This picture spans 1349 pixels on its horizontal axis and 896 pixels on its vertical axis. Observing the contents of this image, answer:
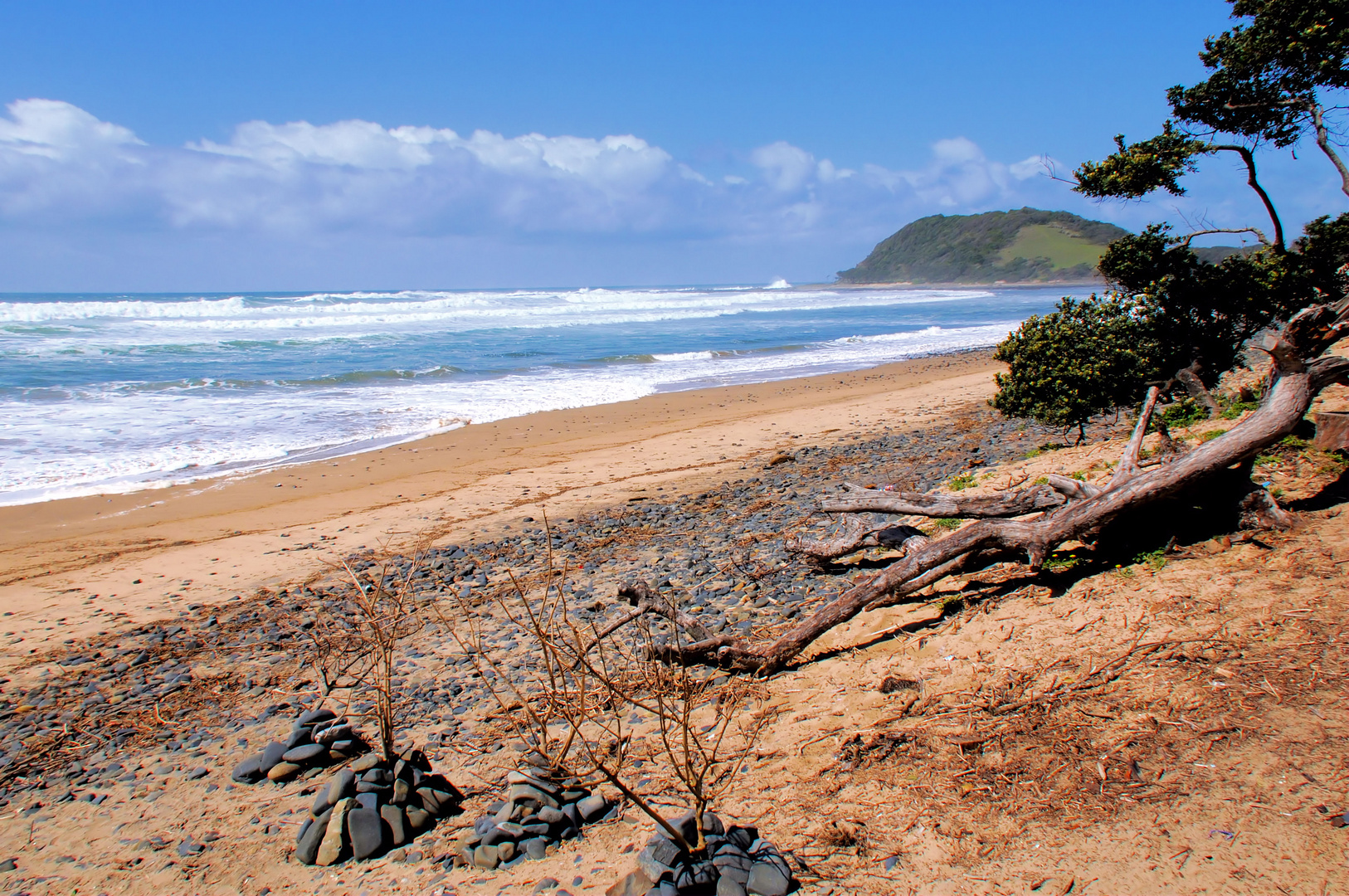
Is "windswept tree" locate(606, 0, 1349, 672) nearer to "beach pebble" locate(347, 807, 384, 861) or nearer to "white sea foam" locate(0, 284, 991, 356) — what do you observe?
"beach pebble" locate(347, 807, 384, 861)

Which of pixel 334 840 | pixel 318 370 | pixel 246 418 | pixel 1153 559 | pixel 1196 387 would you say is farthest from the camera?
pixel 318 370

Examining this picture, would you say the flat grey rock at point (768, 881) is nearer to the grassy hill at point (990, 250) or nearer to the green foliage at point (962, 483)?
the green foliage at point (962, 483)

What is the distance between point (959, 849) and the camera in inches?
116

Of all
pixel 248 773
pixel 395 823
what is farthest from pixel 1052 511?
pixel 248 773

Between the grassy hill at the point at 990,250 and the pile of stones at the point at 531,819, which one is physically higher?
the grassy hill at the point at 990,250

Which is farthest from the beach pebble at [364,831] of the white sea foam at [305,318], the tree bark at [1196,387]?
the white sea foam at [305,318]

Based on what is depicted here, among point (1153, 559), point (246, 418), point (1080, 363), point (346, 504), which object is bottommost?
point (346, 504)

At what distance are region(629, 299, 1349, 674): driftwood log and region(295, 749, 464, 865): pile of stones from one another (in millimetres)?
1505

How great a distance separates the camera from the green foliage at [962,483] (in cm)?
779

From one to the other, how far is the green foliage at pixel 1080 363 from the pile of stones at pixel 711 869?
24.6ft

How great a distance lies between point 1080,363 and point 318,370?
22.1 m

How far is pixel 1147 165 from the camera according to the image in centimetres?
797

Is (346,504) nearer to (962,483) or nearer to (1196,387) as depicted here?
A: (962,483)

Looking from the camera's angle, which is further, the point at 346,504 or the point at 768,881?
the point at 346,504
